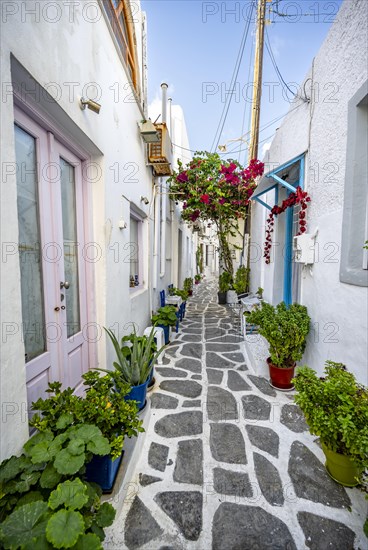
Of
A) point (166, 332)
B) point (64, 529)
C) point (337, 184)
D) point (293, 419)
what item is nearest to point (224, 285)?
point (166, 332)

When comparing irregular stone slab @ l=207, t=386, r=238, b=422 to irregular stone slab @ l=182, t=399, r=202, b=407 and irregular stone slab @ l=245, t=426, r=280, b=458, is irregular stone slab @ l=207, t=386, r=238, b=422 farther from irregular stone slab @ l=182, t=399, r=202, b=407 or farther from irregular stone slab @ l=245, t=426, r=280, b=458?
irregular stone slab @ l=245, t=426, r=280, b=458

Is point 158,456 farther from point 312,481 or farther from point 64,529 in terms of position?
point 64,529

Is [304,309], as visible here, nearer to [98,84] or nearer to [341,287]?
[341,287]

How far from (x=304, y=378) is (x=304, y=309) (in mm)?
1588

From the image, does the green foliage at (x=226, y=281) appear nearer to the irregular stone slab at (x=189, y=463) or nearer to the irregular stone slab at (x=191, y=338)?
the irregular stone slab at (x=191, y=338)

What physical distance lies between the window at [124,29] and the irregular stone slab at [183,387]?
472 cm

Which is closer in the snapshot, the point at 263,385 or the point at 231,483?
the point at 231,483

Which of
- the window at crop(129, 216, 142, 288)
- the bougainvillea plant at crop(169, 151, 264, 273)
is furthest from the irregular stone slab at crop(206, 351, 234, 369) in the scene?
the bougainvillea plant at crop(169, 151, 264, 273)

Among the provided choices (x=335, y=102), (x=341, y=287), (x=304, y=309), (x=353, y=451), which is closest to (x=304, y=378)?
(x=353, y=451)

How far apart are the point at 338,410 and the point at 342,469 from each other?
1.98 ft

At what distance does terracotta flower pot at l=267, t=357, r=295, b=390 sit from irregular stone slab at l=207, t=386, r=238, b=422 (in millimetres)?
700

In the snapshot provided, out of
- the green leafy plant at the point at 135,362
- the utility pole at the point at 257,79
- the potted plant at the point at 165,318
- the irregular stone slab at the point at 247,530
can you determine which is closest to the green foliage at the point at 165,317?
the potted plant at the point at 165,318

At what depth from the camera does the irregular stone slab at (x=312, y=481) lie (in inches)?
72.4

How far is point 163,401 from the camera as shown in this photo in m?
3.14
